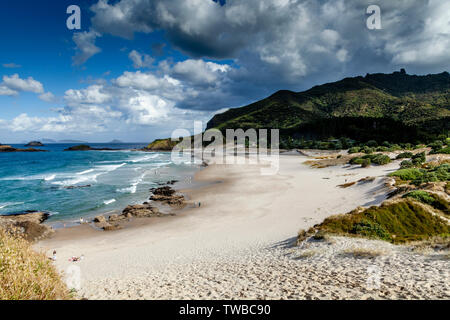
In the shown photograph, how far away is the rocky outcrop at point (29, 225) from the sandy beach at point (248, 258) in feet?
4.45

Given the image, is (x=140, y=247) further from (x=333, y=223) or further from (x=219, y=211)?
(x=333, y=223)

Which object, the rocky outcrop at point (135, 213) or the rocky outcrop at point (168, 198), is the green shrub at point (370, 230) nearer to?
the rocky outcrop at point (135, 213)

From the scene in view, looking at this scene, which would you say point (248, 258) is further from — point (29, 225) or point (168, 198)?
point (29, 225)

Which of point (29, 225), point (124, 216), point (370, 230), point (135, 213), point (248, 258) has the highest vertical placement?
point (370, 230)

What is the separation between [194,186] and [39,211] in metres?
19.4

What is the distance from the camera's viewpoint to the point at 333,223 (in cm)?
1272

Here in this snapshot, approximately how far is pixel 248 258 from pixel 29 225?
19749 mm

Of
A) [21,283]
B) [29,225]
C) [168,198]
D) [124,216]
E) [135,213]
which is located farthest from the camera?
[168,198]

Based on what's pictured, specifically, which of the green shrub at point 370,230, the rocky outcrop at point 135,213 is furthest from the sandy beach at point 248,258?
the rocky outcrop at point 135,213

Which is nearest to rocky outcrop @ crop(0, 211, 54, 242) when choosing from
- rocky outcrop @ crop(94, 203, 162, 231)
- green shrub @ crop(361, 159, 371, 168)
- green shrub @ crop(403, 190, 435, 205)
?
rocky outcrop @ crop(94, 203, 162, 231)

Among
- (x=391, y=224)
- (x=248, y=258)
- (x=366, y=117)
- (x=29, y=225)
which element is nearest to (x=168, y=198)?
(x=29, y=225)

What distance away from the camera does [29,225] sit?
19.6 meters

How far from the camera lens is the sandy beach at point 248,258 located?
6.82 metres
